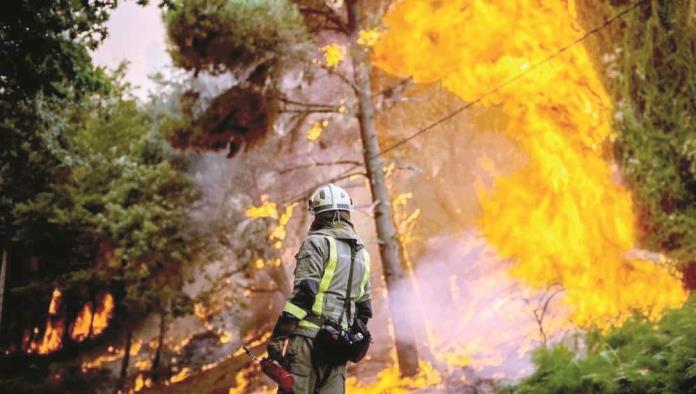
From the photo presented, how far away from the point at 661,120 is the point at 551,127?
286 centimetres

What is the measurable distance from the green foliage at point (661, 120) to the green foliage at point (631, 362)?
281 cm

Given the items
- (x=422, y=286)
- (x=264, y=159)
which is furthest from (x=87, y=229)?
(x=422, y=286)

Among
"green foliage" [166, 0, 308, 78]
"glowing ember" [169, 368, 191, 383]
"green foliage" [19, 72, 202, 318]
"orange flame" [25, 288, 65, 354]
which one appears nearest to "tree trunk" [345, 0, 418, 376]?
"green foliage" [166, 0, 308, 78]

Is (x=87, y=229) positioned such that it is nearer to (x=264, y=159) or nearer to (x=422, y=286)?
(x=264, y=159)

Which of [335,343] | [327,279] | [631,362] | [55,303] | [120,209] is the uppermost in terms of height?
Answer: [120,209]

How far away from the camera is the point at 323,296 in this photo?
4.14 metres

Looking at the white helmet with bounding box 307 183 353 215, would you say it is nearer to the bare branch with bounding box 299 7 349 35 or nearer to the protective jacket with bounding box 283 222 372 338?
the protective jacket with bounding box 283 222 372 338

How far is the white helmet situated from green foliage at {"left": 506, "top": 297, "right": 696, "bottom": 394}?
11.2ft

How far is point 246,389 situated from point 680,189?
35.9ft

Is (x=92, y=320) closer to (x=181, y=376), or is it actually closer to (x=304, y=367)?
(x=181, y=376)

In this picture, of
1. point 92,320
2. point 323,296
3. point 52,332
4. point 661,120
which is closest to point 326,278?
point 323,296

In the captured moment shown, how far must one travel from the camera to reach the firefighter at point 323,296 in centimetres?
400

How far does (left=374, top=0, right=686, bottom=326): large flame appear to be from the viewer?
395 inches

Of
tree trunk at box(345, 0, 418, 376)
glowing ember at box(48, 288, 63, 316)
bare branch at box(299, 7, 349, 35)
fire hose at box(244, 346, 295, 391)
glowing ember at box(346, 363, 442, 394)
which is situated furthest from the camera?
glowing ember at box(48, 288, 63, 316)
